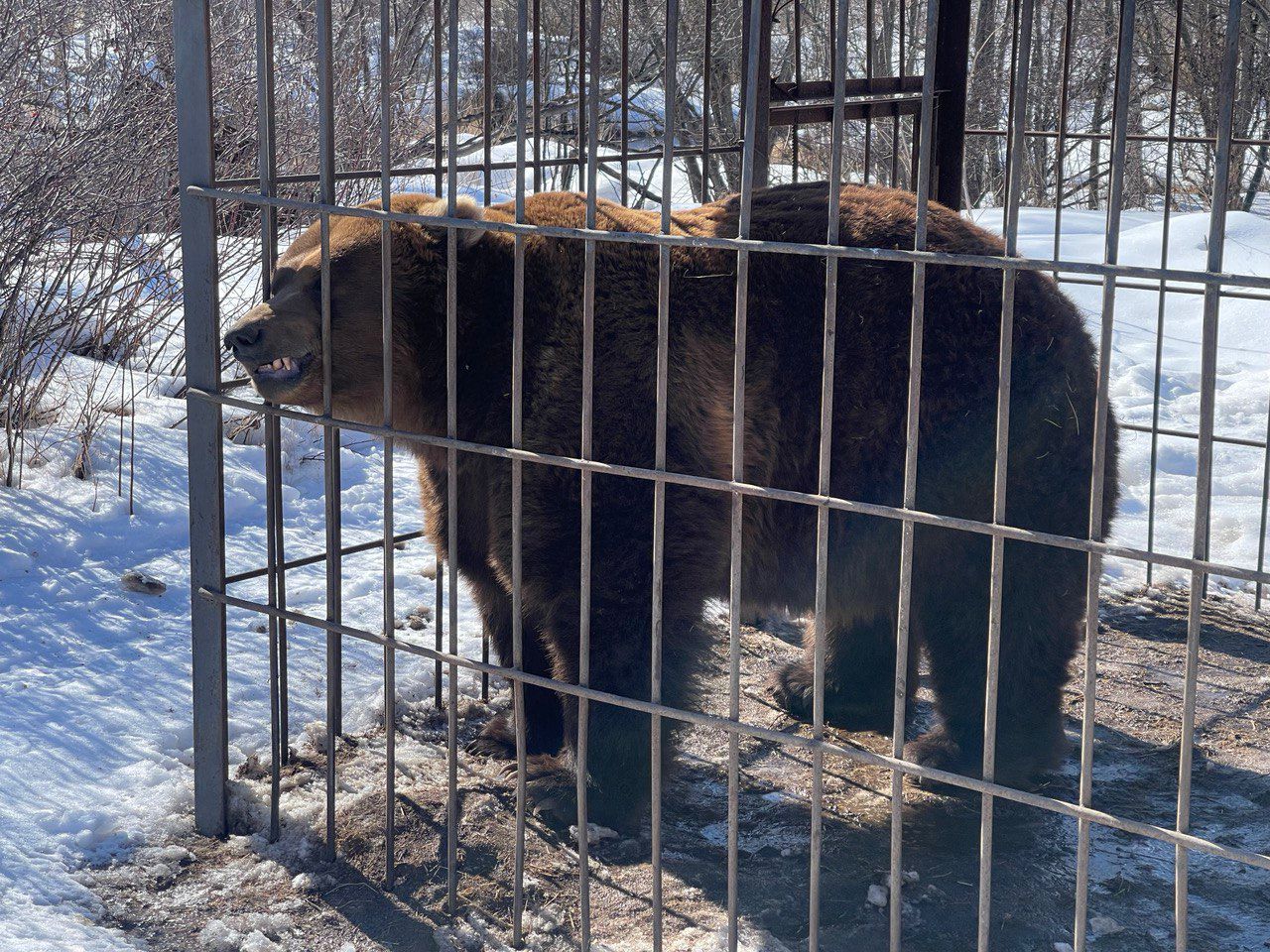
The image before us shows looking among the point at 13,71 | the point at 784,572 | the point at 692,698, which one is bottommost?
the point at 692,698

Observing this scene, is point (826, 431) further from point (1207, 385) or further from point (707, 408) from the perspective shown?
point (707, 408)

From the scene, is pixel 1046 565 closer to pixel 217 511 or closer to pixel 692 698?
pixel 692 698

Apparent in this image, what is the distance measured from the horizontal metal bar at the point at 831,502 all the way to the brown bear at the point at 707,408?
1.34 feet

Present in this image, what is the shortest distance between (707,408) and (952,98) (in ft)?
7.93

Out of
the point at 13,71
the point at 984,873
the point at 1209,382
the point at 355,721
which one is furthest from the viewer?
the point at 13,71

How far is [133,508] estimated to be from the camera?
5.80m

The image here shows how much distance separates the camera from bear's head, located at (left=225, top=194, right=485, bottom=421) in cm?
361

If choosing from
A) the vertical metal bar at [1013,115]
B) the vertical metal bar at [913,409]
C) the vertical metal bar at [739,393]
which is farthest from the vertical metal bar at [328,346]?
the vertical metal bar at [1013,115]

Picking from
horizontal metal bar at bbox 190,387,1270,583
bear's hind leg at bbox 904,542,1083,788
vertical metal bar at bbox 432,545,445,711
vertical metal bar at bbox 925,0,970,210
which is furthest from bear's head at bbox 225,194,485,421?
vertical metal bar at bbox 925,0,970,210

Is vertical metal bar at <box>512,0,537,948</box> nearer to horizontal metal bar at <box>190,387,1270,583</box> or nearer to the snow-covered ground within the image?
horizontal metal bar at <box>190,387,1270,583</box>

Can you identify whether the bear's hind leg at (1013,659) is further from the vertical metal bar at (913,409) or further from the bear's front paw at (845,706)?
the vertical metal bar at (913,409)

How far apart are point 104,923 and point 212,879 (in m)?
0.32

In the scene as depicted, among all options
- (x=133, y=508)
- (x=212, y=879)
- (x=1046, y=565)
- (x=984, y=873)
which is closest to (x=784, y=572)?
(x=1046, y=565)

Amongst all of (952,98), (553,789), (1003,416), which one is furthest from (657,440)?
(952,98)
